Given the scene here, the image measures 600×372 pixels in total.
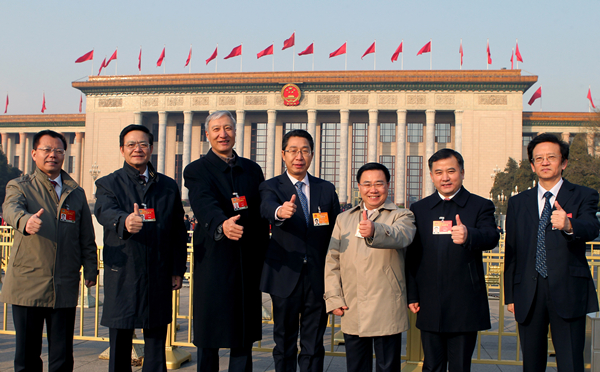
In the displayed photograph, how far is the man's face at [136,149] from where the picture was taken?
3521 millimetres

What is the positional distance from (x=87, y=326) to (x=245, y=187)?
445cm

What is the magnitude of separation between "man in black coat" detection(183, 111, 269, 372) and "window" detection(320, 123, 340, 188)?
3666 centimetres

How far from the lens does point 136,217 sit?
10.0 feet

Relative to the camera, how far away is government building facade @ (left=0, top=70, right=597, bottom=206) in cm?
3622

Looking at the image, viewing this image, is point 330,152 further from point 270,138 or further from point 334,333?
point 334,333

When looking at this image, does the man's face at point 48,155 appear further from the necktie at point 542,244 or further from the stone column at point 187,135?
the stone column at point 187,135

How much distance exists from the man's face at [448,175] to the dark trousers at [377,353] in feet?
3.55

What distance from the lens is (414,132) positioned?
39.2m

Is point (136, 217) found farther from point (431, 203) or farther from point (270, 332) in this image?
point (270, 332)

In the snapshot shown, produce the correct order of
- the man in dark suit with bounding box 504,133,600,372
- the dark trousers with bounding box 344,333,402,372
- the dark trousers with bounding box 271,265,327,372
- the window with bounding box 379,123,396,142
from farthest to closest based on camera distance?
the window with bounding box 379,123,396,142 → the dark trousers with bounding box 271,265,327,372 → the dark trousers with bounding box 344,333,402,372 → the man in dark suit with bounding box 504,133,600,372

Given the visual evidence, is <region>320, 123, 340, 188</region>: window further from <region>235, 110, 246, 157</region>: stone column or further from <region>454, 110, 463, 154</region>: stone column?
<region>454, 110, 463, 154</region>: stone column

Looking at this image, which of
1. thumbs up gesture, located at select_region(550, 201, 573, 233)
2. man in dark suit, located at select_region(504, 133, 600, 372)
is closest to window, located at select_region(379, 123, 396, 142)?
man in dark suit, located at select_region(504, 133, 600, 372)

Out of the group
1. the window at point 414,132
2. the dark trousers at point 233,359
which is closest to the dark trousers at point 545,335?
the dark trousers at point 233,359

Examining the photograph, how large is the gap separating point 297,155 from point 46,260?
81.1 inches
